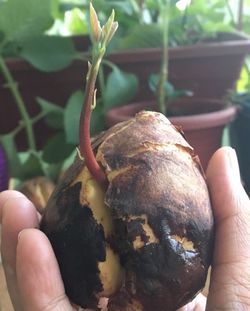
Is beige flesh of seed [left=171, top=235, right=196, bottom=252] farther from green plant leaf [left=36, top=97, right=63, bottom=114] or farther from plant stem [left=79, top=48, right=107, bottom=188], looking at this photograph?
green plant leaf [left=36, top=97, right=63, bottom=114]

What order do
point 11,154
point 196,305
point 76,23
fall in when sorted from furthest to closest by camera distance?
point 76,23 → point 11,154 → point 196,305

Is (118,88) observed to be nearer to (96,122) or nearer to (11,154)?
(96,122)

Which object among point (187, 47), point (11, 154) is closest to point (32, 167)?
point (11, 154)

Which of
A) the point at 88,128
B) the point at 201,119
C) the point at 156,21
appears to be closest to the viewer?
the point at 88,128

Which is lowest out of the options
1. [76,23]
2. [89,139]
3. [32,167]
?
[32,167]

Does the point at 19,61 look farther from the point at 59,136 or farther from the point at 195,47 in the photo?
the point at 195,47

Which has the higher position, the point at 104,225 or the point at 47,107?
the point at 104,225
